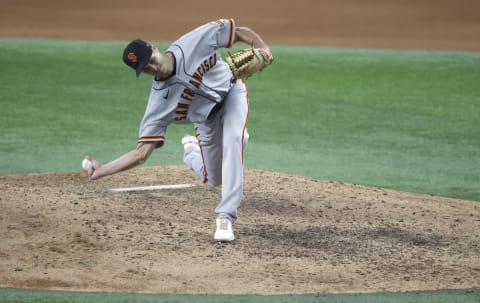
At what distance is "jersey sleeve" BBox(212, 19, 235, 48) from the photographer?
7.09 meters

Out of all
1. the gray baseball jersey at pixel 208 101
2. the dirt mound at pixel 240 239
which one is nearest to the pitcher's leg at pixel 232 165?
the gray baseball jersey at pixel 208 101

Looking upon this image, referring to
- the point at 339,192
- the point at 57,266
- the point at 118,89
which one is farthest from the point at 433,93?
the point at 57,266

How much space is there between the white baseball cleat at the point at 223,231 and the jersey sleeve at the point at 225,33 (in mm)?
1335

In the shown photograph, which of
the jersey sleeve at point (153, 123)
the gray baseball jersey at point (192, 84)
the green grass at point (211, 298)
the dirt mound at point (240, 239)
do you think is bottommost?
the green grass at point (211, 298)

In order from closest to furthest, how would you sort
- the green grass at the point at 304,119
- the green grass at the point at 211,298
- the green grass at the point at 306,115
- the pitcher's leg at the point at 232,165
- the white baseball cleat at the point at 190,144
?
the green grass at the point at 211,298 → the pitcher's leg at the point at 232,165 → the white baseball cleat at the point at 190,144 → the green grass at the point at 304,119 → the green grass at the point at 306,115

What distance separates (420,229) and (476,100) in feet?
19.8

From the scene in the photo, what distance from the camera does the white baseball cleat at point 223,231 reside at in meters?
6.62

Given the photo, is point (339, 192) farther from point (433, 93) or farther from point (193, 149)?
point (433, 93)

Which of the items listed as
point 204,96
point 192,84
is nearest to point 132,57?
point 192,84

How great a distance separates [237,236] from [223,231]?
256mm

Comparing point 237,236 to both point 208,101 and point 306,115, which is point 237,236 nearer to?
point 208,101

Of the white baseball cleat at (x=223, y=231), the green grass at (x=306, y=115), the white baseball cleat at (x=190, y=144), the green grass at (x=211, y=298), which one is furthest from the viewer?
the green grass at (x=306, y=115)

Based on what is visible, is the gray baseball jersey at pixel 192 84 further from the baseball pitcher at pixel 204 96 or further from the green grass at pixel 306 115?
the green grass at pixel 306 115

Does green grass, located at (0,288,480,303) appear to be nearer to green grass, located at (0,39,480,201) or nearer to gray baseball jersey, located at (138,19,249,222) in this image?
gray baseball jersey, located at (138,19,249,222)
